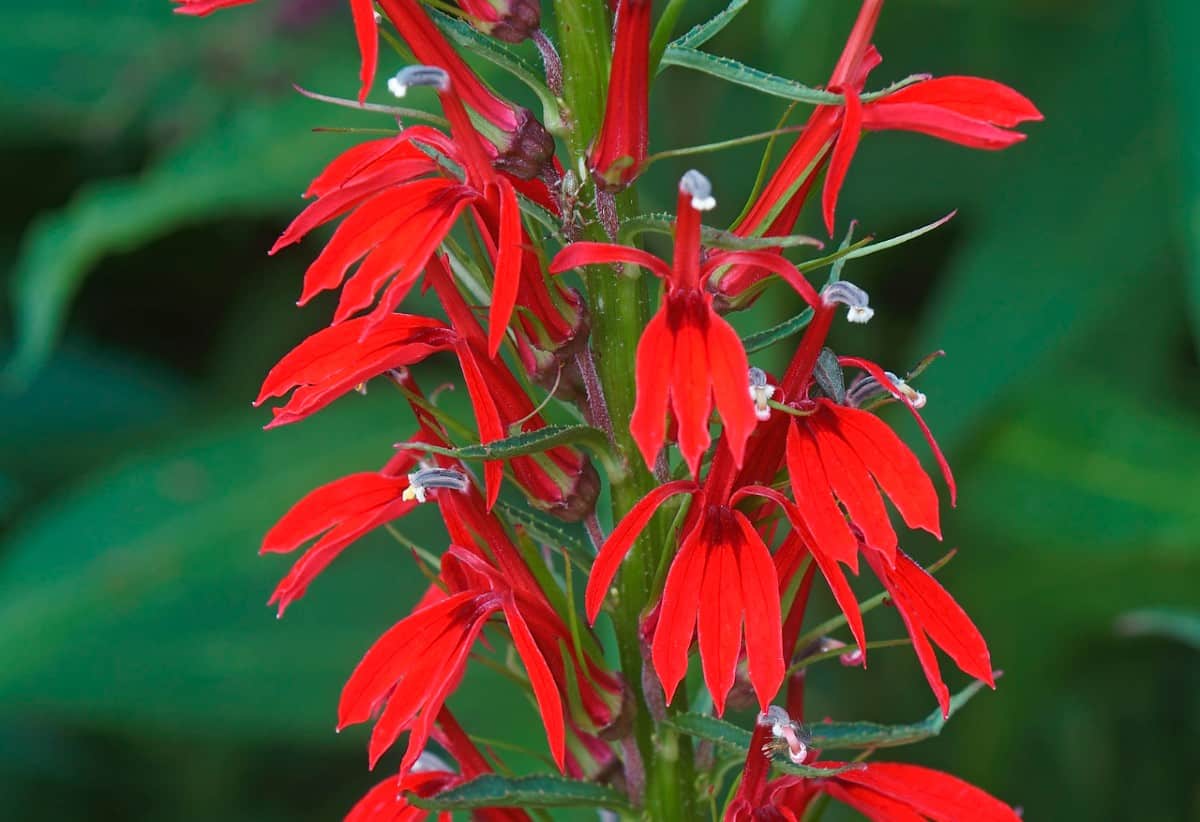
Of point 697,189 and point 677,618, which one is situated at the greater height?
point 697,189

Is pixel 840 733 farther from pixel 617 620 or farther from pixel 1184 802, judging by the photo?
pixel 1184 802

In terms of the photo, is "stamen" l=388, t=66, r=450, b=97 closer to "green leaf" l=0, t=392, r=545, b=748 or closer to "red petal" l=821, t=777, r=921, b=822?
"red petal" l=821, t=777, r=921, b=822

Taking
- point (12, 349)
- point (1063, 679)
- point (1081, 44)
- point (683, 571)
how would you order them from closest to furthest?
1. point (683, 571)
2. point (1063, 679)
3. point (1081, 44)
4. point (12, 349)

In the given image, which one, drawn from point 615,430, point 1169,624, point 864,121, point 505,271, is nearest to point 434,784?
point 615,430

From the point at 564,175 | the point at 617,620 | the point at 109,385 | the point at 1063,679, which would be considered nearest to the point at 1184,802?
the point at 1063,679

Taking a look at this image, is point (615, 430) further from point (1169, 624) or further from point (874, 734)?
point (1169, 624)

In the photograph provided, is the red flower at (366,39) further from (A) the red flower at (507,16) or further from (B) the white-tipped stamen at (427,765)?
(B) the white-tipped stamen at (427,765)

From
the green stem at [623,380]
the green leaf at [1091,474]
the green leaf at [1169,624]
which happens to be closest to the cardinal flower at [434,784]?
the green stem at [623,380]
